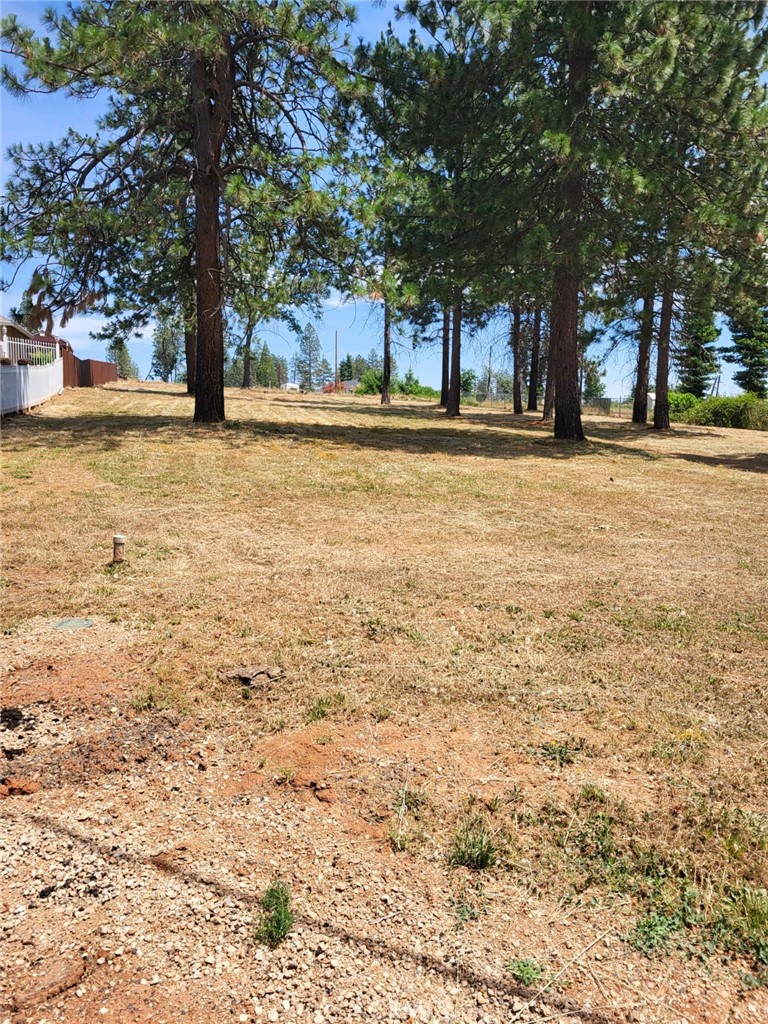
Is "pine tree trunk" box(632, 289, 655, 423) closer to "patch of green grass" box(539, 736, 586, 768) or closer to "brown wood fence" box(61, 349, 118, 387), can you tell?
"patch of green grass" box(539, 736, 586, 768)

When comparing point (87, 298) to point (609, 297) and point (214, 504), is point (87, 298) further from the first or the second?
point (609, 297)

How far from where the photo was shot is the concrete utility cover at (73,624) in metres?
3.50

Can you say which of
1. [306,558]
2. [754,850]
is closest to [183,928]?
[754,850]

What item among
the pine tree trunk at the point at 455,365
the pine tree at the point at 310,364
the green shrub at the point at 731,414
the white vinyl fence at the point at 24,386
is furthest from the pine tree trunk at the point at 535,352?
the pine tree at the point at 310,364

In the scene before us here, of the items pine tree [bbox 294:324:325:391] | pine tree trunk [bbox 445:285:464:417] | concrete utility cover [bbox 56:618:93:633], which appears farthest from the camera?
pine tree [bbox 294:324:325:391]

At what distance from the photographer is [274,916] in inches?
69.9

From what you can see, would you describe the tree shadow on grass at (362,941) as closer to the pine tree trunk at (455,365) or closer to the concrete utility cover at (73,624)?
the concrete utility cover at (73,624)

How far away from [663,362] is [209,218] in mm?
13975

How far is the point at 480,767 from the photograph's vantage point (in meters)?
2.46

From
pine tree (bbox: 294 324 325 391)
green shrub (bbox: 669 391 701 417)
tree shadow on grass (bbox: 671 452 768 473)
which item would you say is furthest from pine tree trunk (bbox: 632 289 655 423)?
pine tree (bbox: 294 324 325 391)

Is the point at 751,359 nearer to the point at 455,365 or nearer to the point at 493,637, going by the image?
Answer: the point at 455,365

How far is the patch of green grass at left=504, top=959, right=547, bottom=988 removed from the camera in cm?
163

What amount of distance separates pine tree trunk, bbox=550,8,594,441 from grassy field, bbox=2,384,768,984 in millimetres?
5753

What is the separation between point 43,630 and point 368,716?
1.91 meters
